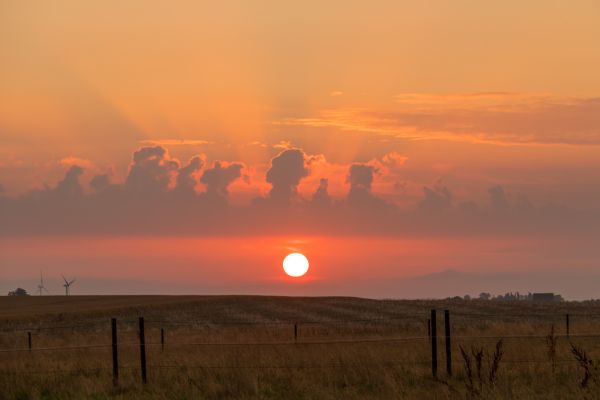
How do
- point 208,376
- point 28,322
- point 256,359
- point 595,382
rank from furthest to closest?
point 28,322 → point 256,359 → point 208,376 → point 595,382

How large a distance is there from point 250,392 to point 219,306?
248ft

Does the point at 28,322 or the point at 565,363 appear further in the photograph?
the point at 28,322

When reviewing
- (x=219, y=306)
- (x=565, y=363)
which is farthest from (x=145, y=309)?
(x=565, y=363)

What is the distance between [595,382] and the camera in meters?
19.5

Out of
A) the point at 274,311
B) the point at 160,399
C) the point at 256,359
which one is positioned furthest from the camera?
the point at 274,311

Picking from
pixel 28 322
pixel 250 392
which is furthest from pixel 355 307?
pixel 250 392

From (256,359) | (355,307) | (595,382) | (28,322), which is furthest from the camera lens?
(355,307)

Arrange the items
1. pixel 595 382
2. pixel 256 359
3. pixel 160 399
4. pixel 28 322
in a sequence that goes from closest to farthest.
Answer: pixel 595 382, pixel 160 399, pixel 256 359, pixel 28 322

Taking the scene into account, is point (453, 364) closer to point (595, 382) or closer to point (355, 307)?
point (595, 382)

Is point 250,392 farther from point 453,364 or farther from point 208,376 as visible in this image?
point 453,364

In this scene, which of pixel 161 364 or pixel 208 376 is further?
pixel 161 364

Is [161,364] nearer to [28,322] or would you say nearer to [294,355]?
[294,355]

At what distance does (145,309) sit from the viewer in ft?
315

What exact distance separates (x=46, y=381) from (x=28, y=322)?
192ft
